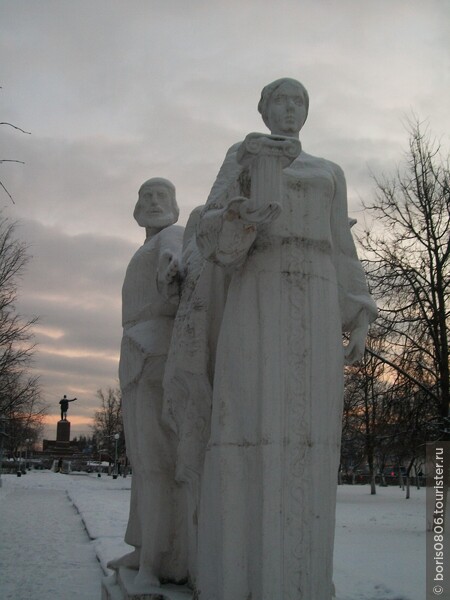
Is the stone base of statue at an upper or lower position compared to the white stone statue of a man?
A: lower

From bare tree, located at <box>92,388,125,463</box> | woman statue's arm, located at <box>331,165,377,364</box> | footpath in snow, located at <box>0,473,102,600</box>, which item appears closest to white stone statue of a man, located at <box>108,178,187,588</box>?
woman statue's arm, located at <box>331,165,377,364</box>

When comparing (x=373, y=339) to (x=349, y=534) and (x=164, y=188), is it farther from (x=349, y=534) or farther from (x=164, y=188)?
(x=164, y=188)

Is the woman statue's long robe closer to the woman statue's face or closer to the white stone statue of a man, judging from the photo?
the woman statue's face

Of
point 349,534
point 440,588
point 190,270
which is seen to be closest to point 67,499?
point 349,534

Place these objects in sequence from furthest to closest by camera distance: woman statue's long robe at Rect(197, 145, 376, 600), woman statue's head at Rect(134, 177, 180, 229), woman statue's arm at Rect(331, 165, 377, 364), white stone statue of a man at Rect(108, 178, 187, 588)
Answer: woman statue's head at Rect(134, 177, 180, 229) < white stone statue of a man at Rect(108, 178, 187, 588) < woman statue's arm at Rect(331, 165, 377, 364) < woman statue's long robe at Rect(197, 145, 376, 600)

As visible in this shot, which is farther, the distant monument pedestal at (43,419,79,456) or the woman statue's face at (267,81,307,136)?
the distant monument pedestal at (43,419,79,456)

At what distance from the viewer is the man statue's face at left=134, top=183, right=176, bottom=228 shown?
5648 mm

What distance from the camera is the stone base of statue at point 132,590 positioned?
4352 millimetres

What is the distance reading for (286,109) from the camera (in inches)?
151

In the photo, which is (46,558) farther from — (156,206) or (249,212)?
(249,212)

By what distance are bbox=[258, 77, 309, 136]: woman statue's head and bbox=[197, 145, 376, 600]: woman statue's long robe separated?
0.73 ft

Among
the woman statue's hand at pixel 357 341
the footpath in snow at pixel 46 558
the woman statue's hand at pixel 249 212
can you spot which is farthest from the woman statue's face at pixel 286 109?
the footpath in snow at pixel 46 558

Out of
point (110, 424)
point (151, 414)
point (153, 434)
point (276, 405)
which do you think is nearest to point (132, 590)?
point (153, 434)

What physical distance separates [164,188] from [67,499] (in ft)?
60.6
